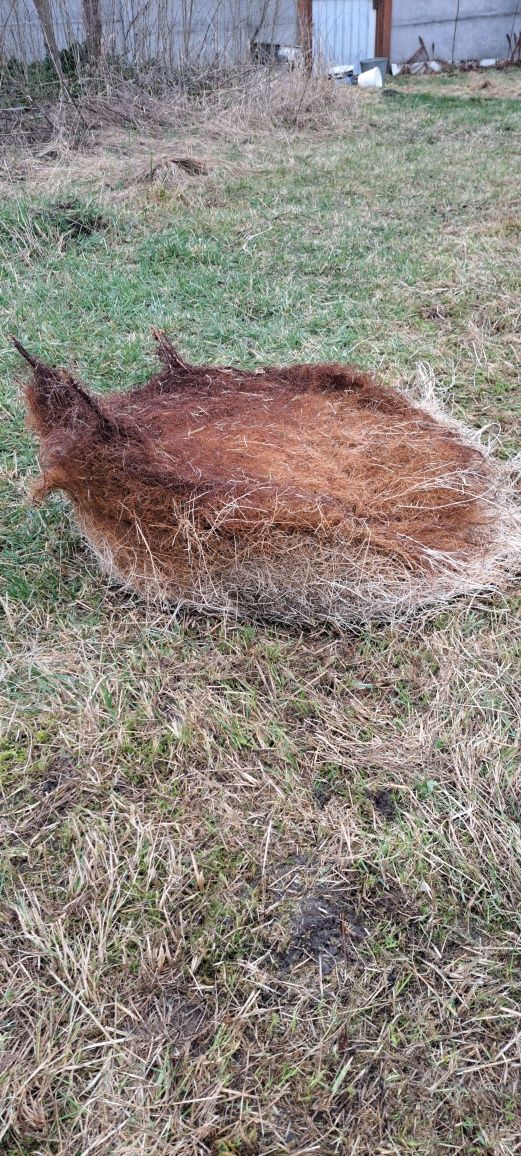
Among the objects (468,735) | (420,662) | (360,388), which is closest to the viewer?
(468,735)

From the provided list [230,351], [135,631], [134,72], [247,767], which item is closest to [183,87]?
[134,72]

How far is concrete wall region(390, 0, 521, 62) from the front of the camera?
11820 mm

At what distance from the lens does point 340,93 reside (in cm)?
888

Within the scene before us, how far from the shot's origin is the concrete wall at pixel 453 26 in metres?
11.8

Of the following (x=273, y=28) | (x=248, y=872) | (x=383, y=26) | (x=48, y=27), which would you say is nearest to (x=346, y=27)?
(x=383, y=26)

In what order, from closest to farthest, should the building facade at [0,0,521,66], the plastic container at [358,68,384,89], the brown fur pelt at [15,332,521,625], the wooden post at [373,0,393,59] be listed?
the brown fur pelt at [15,332,521,625] → the building facade at [0,0,521,66] → the plastic container at [358,68,384,89] → the wooden post at [373,0,393,59]

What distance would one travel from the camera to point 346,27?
36.3 ft

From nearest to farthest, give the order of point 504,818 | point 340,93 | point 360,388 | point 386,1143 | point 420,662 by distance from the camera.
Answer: point 386,1143, point 504,818, point 420,662, point 360,388, point 340,93

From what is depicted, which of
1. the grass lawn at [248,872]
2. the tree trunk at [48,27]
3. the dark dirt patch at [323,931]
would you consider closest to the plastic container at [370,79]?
the tree trunk at [48,27]

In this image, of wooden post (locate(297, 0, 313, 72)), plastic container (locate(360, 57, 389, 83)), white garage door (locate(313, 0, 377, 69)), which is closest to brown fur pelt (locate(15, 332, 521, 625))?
wooden post (locate(297, 0, 313, 72))

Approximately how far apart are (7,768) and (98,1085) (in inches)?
27.2

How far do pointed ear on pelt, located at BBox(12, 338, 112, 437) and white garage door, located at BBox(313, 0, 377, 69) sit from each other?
10294mm

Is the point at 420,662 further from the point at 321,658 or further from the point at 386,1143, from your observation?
the point at 386,1143

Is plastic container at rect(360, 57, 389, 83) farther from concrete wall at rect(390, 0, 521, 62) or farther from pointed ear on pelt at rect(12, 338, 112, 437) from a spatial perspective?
pointed ear on pelt at rect(12, 338, 112, 437)
